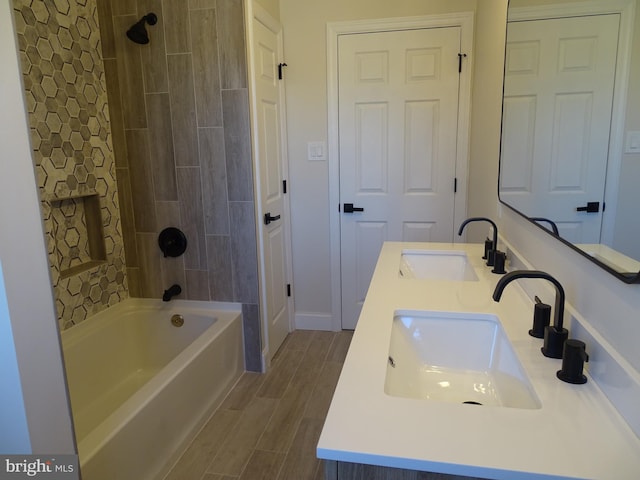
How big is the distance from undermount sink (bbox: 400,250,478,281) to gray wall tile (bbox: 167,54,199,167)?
138cm

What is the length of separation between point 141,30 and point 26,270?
73.5 inches

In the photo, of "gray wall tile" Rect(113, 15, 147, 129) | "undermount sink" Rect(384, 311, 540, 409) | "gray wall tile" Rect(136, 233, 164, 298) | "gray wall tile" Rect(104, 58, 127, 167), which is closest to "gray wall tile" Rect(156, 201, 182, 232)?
"gray wall tile" Rect(136, 233, 164, 298)

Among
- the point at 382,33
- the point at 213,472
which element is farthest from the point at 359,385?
the point at 382,33

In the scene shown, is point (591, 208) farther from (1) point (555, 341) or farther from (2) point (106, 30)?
(2) point (106, 30)

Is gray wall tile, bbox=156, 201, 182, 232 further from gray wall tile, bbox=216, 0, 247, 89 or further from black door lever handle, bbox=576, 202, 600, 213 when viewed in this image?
black door lever handle, bbox=576, 202, 600, 213

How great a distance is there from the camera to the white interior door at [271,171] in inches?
102

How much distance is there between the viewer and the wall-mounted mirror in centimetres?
85

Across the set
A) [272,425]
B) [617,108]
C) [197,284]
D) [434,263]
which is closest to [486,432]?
[617,108]

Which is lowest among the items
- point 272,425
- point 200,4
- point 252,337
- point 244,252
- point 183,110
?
point 272,425

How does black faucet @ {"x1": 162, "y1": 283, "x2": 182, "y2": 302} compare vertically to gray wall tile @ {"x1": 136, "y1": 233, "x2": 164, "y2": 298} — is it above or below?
below

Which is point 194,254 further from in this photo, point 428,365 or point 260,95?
point 428,365

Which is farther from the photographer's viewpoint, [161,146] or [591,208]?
[161,146]

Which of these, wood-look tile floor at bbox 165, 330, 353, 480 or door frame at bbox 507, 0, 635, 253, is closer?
door frame at bbox 507, 0, 635, 253

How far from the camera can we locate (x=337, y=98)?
304 centimetres
